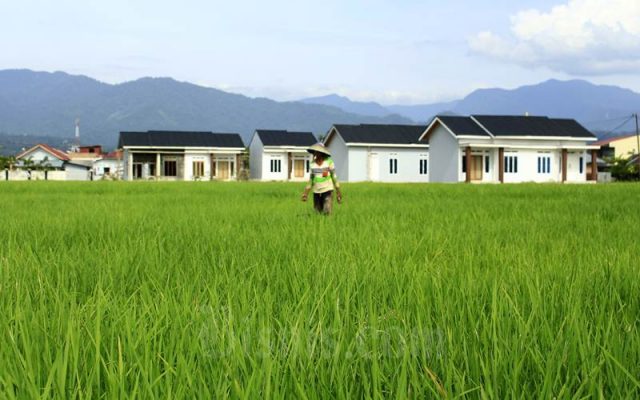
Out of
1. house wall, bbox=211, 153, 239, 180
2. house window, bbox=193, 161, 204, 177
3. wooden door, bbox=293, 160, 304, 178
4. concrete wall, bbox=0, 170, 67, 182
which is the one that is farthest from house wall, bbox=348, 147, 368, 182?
concrete wall, bbox=0, 170, 67, 182

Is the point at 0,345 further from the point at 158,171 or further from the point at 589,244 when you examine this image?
the point at 158,171

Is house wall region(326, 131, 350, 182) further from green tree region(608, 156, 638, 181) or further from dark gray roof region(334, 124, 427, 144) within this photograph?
green tree region(608, 156, 638, 181)

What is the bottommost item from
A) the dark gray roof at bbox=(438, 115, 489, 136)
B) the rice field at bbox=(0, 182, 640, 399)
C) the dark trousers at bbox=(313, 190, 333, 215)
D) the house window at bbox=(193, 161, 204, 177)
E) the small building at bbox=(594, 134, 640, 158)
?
the rice field at bbox=(0, 182, 640, 399)

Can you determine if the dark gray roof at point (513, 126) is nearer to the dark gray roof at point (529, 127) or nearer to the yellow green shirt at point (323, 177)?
the dark gray roof at point (529, 127)

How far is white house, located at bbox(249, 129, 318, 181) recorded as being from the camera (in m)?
51.2

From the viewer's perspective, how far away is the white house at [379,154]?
4516 centimetres

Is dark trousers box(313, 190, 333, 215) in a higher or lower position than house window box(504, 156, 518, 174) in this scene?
lower

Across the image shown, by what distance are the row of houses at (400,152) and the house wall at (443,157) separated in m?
0.06

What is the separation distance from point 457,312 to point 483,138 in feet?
126

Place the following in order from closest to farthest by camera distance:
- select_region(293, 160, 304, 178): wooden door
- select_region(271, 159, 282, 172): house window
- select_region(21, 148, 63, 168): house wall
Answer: select_region(271, 159, 282, 172): house window < select_region(293, 160, 304, 178): wooden door < select_region(21, 148, 63, 168): house wall

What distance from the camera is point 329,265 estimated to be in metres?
3.65

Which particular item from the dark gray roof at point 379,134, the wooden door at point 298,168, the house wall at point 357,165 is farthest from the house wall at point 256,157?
the house wall at point 357,165

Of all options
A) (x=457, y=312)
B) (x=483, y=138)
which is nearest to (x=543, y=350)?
(x=457, y=312)

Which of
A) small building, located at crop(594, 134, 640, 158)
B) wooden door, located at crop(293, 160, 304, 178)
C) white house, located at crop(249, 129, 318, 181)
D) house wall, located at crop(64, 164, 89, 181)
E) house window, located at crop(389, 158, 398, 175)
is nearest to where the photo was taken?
house window, located at crop(389, 158, 398, 175)
